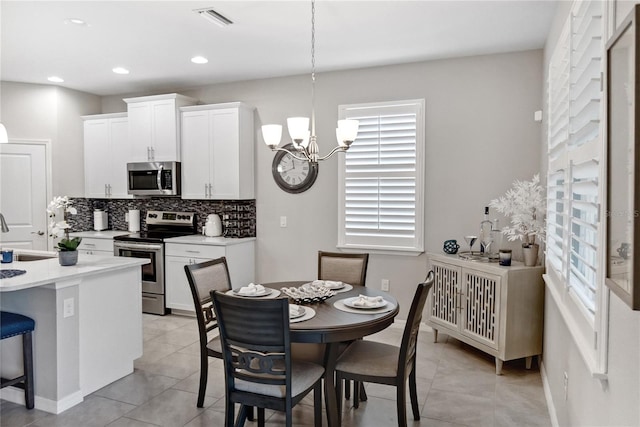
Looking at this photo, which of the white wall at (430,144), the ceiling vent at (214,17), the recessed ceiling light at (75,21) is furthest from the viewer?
the white wall at (430,144)

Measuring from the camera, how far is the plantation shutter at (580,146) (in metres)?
1.70

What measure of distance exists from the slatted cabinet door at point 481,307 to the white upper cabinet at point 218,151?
2650mm

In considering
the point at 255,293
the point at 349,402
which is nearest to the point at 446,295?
the point at 349,402

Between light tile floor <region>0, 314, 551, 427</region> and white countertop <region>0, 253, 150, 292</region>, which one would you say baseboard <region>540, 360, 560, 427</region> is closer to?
light tile floor <region>0, 314, 551, 427</region>

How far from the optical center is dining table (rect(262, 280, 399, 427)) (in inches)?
90.0

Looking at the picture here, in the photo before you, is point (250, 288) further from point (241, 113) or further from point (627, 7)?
point (241, 113)

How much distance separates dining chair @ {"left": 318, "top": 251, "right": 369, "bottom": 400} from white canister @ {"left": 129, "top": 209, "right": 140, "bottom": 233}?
3.32 m

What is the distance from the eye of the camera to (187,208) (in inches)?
225

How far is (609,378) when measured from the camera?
1.45m

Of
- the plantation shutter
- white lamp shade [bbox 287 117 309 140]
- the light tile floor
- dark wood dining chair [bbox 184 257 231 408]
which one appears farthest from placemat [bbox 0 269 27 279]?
the plantation shutter

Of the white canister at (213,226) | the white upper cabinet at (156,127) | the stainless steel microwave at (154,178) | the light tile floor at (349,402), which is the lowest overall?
the light tile floor at (349,402)

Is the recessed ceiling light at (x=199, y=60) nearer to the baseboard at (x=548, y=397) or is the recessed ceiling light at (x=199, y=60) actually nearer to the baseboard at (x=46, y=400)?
the baseboard at (x=46, y=400)

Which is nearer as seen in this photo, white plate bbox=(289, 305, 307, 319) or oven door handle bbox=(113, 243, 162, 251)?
white plate bbox=(289, 305, 307, 319)

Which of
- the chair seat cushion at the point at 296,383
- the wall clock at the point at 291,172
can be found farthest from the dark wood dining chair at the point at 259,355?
the wall clock at the point at 291,172
